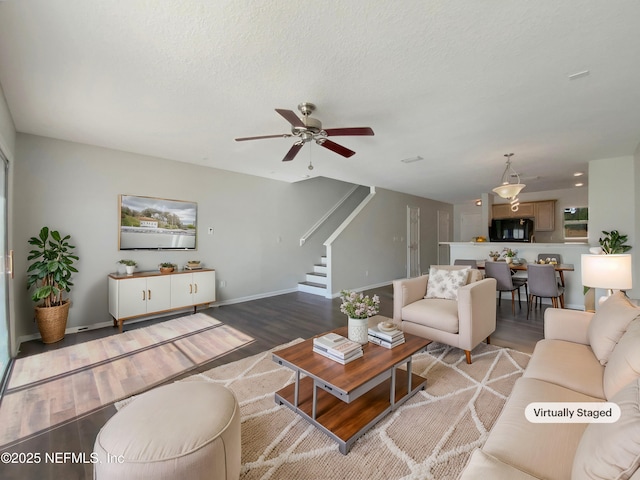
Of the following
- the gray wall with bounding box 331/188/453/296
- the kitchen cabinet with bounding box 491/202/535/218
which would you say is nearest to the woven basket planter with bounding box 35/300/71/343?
the gray wall with bounding box 331/188/453/296

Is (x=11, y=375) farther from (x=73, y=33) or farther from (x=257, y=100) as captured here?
(x=257, y=100)

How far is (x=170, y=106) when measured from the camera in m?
2.61

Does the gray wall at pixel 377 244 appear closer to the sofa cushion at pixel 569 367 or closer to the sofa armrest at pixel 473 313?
the sofa armrest at pixel 473 313

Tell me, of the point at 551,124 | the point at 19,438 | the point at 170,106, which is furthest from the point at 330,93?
the point at 19,438

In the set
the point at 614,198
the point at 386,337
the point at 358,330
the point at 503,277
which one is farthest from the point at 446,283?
the point at 614,198

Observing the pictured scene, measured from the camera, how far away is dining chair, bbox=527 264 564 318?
400 cm

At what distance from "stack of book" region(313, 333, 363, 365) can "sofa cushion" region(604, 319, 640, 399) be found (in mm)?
1293

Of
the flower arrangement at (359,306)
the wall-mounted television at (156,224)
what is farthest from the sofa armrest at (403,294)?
the wall-mounted television at (156,224)

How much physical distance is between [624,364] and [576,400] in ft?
0.92

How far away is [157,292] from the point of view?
3.95 meters

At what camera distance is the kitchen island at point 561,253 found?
4762mm

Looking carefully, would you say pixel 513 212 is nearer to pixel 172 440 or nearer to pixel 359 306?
pixel 359 306

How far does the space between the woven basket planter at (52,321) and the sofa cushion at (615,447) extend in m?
4.57

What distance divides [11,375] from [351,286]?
5143mm
